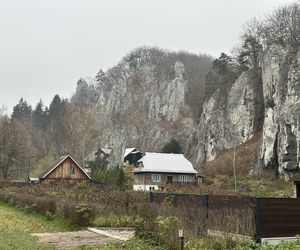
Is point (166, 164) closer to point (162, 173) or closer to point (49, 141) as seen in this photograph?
point (162, 173)

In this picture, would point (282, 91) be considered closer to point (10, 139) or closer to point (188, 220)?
point (10, 139)

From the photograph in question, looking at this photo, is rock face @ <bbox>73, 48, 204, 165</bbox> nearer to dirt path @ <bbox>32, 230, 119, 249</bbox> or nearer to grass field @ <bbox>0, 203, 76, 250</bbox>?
grass field @ <bbox>0, 203, 76, 250</bbox>

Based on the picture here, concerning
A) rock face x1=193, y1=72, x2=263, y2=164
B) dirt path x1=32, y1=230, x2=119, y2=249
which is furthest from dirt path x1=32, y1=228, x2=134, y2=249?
rock face x1=193, y1=72, x2=263, y2=164

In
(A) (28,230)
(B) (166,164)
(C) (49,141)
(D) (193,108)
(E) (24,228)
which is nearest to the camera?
(A) (28,230)

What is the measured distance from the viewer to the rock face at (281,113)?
46.6 metres

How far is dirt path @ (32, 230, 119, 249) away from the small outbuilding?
45.2m

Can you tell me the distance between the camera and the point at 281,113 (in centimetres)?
4947

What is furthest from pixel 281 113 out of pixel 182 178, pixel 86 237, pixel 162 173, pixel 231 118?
pixel 86 237

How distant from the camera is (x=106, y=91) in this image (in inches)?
4838

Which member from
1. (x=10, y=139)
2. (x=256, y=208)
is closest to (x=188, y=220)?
(x=256, y=208)

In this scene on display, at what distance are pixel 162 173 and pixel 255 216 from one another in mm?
50086

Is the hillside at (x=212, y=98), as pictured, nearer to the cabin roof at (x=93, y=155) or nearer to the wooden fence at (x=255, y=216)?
the cabin roof at (x=93, y=155)

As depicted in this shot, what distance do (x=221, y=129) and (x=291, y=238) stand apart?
59.1 meters

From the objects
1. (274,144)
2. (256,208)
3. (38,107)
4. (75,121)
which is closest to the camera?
(256,208)
